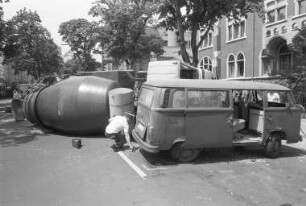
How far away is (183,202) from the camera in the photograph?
571cm

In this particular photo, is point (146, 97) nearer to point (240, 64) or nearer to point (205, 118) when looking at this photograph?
point (205, 118)

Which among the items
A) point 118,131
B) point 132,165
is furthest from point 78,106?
point 132,165

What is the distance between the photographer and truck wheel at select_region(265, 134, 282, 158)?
355 inches

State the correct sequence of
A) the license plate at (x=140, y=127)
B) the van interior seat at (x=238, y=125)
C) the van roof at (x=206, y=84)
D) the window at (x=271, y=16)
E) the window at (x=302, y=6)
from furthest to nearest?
the window at (x=271, y=16)
the window at (x=302, y=6)
the van interior seat at (x=238, y=125)
the license plate at (x=140, y=127)
the van roof at (x=206, y=84)

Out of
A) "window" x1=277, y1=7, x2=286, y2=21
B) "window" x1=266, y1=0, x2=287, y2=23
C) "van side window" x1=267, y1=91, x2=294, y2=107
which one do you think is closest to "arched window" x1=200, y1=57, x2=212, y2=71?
"window" x1=266, y1=0, x2=287, y2=23

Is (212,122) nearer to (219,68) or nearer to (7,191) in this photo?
(7,191)

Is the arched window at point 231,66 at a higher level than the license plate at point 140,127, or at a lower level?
→ higher

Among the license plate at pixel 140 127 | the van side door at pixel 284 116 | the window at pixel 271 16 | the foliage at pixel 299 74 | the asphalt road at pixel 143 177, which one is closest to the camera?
the asphalt road at pixel 143 177

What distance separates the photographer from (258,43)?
3047 cm

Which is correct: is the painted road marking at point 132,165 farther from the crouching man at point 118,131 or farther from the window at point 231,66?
the window at point 231,66

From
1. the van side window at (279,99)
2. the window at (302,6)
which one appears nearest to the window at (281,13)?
the window at (302,6)

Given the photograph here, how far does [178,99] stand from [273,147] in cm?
306

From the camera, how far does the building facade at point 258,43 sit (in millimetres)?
25703

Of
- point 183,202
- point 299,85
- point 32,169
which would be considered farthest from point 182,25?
point 183,202
